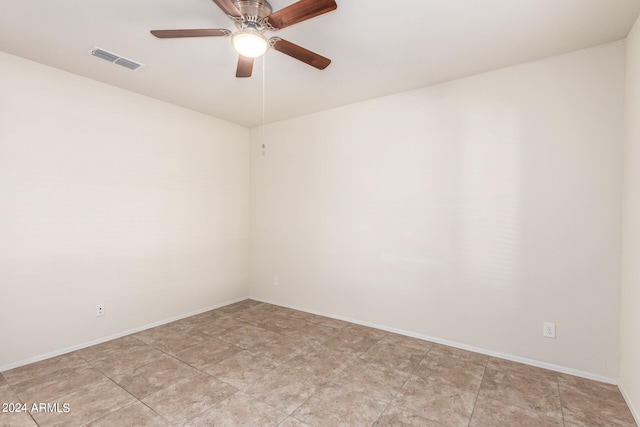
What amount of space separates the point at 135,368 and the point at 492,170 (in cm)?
364

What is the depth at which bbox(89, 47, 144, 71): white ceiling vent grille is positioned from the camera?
2.58 meters

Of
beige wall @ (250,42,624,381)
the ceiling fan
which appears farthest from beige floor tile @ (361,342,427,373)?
the ceiling fan

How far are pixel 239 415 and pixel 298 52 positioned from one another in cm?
243

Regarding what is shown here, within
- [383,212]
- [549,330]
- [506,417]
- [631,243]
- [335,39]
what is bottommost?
[506,417]

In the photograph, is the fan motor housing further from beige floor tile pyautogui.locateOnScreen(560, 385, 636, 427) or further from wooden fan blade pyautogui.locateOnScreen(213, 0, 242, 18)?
beige floor tile pyautogui.locateOnScreen(560, 385, 636, 427)

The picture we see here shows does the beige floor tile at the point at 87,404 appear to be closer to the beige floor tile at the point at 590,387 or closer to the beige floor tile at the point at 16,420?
the beige floor tile at the point at 16,420

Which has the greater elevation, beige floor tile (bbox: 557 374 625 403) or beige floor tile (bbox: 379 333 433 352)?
beige floor tile (bbox: 557 374 625 403)

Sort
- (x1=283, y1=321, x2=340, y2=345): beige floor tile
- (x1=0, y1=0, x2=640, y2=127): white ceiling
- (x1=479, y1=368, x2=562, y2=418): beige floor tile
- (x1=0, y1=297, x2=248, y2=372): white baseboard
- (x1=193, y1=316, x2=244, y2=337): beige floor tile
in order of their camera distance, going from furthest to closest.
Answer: (x1=193, y1=316, x2=244, y2=337): beige floor tile
(x1=283, y1=321, x2=340, y2=345): beige floor tile
(x1=0, y1=297, x2=248, y2=372): white baseboard
(x1=479, y1=368, x2=562, y2=418): beige floor tile
(x1=0, y1=0, x2=640, y2=127): white ceiling

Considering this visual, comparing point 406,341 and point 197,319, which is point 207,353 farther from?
point 406,341

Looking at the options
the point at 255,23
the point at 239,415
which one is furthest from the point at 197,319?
the point at 255,23

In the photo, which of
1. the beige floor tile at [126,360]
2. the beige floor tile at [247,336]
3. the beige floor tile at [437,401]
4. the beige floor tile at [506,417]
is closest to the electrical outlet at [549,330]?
the beige floor tile at [506,417]

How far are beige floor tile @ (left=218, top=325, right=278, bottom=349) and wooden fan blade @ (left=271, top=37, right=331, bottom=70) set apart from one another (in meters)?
2.65

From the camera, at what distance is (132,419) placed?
1.97m

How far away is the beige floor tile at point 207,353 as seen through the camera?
2750mm
